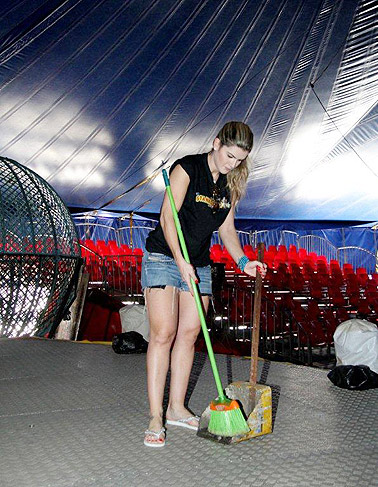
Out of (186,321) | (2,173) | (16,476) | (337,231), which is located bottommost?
(16,476)

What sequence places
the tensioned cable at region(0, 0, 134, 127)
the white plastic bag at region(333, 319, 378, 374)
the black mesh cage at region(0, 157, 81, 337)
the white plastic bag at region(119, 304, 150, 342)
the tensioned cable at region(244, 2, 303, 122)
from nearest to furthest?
the black mesh cage at region(0, 157, 81, 337) → the white plastic bag at region(333, 319, 378, 374) → the white plastic bag at region(119, 304, 150, 342) → the tensioned cable at region(0, 0, 134, 127) → the tensioned cable at region(244, 2, 303, 122)

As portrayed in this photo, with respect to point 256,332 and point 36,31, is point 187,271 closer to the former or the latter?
point 256,332

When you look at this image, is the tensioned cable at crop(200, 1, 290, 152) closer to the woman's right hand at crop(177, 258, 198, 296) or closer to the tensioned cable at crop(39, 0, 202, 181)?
the tensioned cable at crop(39, 0, 202, 181)

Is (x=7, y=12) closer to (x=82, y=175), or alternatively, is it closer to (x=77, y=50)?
(x=77, y=50)

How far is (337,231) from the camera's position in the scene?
1966 cm

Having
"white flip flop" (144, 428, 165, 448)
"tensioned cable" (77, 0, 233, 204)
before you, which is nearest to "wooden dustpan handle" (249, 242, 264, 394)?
"white flip flop" (144, 428, 165, 448)

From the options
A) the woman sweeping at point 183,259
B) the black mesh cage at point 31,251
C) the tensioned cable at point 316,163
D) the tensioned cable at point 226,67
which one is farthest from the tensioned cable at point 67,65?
the woman sweeping at point 183,259

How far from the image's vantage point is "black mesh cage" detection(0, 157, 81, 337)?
266cm

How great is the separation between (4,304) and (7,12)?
7.80 m

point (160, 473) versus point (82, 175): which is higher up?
point (82, 175)

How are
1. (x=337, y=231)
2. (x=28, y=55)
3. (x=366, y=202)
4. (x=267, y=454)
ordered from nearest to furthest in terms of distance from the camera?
(x=267, y=454) < (x=28, y=55) < (x=366, y=202) < (x=337, y=231)

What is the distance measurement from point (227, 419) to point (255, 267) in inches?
26.3

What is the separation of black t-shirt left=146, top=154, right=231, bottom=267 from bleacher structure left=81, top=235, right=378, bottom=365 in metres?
2.20

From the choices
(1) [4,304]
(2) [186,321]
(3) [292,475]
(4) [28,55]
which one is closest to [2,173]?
(1) [4,304]
